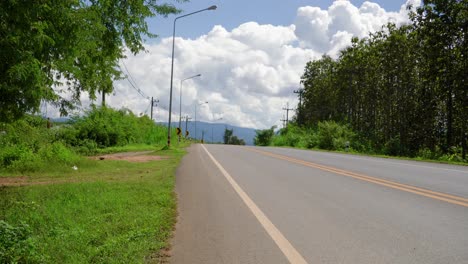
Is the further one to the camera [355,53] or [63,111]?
[355,53]

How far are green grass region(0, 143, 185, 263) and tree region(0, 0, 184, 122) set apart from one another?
2093 mm

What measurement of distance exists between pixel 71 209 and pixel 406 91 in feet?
149

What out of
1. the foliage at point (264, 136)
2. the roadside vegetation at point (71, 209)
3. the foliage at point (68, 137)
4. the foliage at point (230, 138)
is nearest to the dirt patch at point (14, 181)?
the roadside vegetation at point (71, 209)

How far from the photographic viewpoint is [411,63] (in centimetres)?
4456

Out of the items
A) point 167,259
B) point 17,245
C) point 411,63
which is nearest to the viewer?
point 167,259

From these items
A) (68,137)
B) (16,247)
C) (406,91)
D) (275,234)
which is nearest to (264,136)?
(406,91)

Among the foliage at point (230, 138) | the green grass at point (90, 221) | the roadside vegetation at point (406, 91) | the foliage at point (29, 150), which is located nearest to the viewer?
the green grass at point (90, 221)

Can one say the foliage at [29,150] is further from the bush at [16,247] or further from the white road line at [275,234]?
the bush at [16,247]

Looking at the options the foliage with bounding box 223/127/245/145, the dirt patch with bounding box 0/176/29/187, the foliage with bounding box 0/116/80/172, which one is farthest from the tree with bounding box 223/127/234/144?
the dirt patch with bounding box 0/176/29/187

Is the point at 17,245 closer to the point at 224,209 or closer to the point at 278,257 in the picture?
the point at 278,257

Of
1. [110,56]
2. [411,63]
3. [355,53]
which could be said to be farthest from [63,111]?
[355,53]

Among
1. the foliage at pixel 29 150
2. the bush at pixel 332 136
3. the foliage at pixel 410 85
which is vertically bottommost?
the foliage at pixel 29 150

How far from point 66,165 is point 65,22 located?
35.9 feet

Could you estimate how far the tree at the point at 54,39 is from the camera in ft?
20.0
